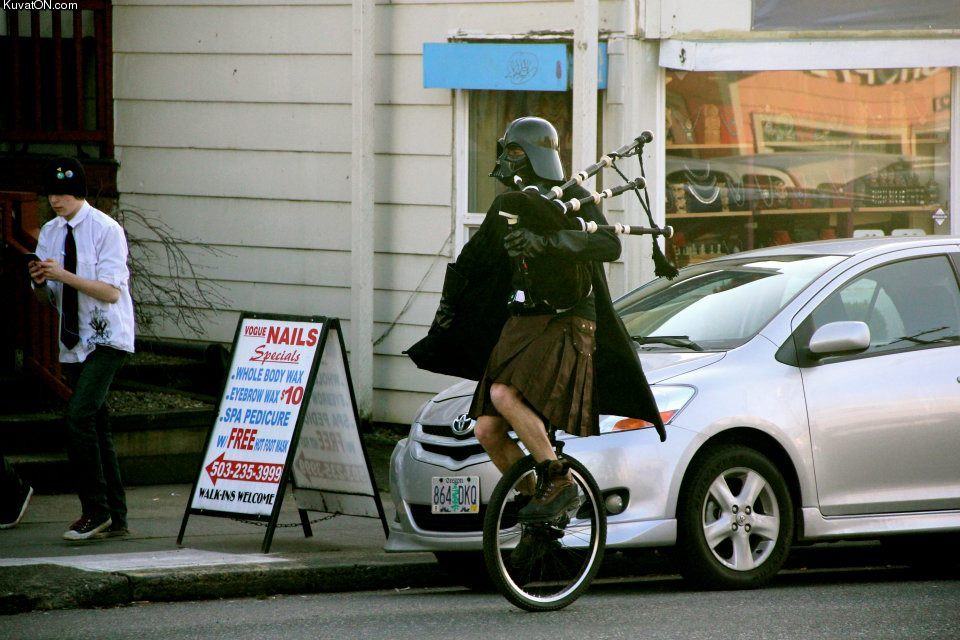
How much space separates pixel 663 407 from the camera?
671 centimetres

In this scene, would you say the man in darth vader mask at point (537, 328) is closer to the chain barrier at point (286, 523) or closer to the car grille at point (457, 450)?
the car grille at point (457, 450)

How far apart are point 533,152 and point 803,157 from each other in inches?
231

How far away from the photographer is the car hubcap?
6672mm

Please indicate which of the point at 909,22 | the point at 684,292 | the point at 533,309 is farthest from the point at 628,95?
the point at 533,309

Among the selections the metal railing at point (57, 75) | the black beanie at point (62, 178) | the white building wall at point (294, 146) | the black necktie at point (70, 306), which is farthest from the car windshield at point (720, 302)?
the metal railing at point (57, 75)

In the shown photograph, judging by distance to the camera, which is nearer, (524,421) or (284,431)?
(524,421)

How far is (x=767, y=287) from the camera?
7375 mm

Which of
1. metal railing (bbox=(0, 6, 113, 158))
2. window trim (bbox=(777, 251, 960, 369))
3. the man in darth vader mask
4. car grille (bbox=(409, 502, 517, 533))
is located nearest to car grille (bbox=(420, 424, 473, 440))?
car grille (bbox=(409, 502, 517, 533))

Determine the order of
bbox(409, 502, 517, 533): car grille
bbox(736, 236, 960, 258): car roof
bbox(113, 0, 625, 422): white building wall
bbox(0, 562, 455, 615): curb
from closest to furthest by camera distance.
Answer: bbox(0, 562, 455, 615): curb, bbox(409, 502, 517, 533): car grille, bbox(736, 236, 960, 258): car roof, bbox(113, 0, 625, 422): white building wall

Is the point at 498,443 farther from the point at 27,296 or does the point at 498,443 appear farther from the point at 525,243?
the point at 27,296

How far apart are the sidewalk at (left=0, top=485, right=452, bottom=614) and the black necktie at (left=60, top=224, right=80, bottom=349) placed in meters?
1.07

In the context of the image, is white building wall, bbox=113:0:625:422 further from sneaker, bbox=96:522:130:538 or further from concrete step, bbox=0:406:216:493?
sneaker, bbox=96:522:130:538

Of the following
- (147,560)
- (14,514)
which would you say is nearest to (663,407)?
(147,560)

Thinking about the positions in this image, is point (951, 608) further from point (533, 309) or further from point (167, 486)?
point (167, 486)
